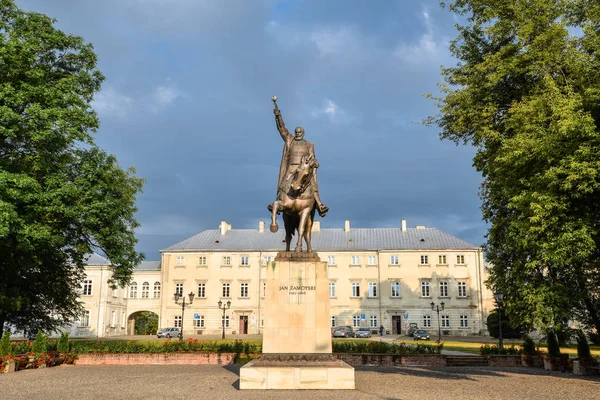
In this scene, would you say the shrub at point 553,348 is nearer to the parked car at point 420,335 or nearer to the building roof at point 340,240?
the parked car at point 420,335

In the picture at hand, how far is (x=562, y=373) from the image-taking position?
17656mm

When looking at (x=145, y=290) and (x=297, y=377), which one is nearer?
(x=297, y=377)

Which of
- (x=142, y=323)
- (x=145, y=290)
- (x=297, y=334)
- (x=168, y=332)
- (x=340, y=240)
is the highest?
(x=340, y=240)

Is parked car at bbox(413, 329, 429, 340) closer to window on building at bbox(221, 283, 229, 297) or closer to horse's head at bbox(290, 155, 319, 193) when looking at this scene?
window on building at bbox(221, 283, 229, 297)

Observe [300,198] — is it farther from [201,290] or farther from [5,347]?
[201,290]

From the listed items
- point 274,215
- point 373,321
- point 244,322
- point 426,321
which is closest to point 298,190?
point 274,215

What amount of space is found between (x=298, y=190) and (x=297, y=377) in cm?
440

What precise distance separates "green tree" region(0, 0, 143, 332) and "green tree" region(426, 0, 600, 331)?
14583 millimetres

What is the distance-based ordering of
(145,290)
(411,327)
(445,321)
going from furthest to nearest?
(145,290)
(445,321)
(411,327)

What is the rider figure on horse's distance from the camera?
13133 millimetres

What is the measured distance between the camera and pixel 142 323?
69.7 m

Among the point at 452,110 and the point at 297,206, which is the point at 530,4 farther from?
the point at 297,206

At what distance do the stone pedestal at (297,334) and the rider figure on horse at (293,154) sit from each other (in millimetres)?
1593

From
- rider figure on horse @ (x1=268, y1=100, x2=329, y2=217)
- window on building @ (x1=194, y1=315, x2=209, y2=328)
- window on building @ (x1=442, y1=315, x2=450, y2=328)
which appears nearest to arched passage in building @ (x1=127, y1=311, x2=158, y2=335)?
window on building @ (x1=194, y1=315, x2=209, y2=328)
